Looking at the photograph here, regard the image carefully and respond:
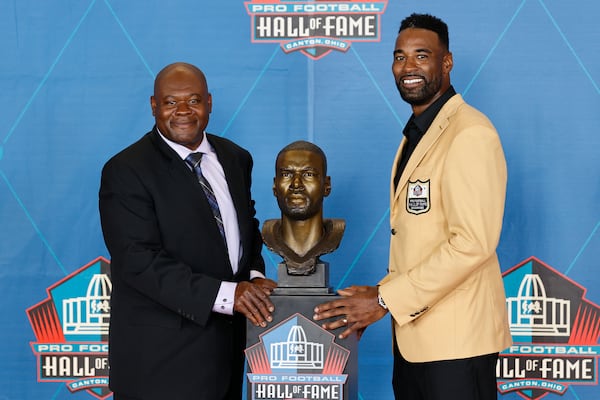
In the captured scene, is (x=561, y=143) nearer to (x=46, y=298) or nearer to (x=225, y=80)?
(x=225, y=80)

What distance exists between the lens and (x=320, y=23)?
311 centimetres

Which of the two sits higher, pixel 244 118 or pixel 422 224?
pixel 244 118

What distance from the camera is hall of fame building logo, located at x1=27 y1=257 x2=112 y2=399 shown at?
3.22 meters

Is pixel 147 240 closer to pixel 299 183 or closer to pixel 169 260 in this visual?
pixel 169 260

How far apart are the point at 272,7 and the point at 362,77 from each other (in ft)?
1.57

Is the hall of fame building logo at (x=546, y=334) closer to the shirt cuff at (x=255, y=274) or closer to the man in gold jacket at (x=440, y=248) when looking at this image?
the man in gold jacket at (x=440, y=248)

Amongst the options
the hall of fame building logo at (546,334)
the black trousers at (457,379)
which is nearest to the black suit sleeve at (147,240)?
the black trousers at (457,379)

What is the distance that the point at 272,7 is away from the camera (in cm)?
312

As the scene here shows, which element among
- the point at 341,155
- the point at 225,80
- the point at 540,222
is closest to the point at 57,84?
the point at 225,80

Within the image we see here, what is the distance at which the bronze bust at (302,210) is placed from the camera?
223cm

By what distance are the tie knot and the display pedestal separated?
1.59 ft

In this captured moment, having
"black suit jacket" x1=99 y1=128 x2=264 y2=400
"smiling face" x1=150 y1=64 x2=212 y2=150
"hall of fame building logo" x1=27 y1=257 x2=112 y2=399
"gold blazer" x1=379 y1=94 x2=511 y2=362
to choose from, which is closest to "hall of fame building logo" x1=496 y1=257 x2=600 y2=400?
"gold blazer" x1=379 y1=94 x2=511 y2=362

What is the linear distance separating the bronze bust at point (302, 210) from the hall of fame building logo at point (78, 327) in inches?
47.9

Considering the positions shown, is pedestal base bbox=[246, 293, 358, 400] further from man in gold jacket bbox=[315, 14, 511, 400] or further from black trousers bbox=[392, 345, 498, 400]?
black trousers bbox=[392, 345, 498, 400]
